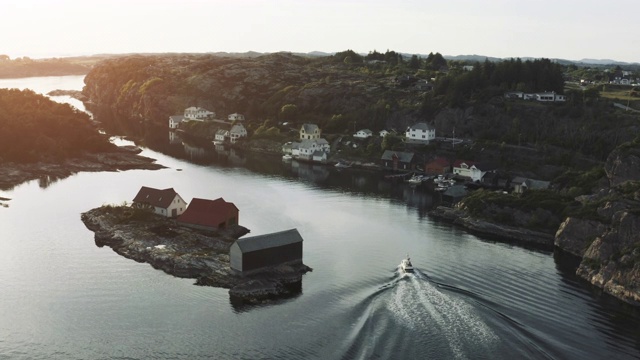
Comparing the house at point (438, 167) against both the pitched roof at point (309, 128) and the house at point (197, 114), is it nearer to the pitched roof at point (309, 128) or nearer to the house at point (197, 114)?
the pitched roof at point (309, 128)

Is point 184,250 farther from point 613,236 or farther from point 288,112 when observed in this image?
point 288,112

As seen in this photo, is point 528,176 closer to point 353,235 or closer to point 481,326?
point 353,235

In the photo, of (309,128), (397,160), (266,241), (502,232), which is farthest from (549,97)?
(266,241)

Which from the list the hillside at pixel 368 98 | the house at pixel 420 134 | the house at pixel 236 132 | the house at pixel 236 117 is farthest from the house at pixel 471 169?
the house at pixel 236 117

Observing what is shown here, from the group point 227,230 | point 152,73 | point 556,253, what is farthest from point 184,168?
point 152,73

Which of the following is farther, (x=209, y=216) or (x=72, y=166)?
(x=72, y=166)

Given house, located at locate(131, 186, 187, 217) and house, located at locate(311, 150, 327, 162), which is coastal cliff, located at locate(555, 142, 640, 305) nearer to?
house, located at locate(131, 186, 187, 217)
